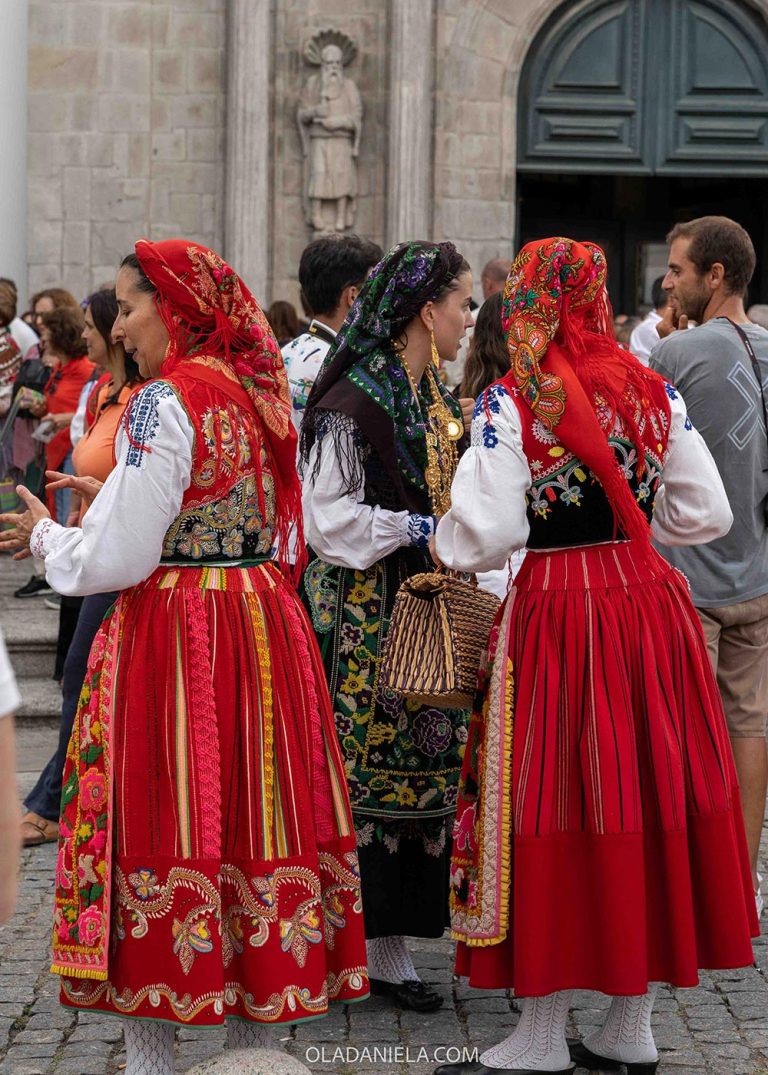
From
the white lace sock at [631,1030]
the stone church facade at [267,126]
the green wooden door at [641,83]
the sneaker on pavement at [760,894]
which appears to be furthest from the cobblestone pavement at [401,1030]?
the green wooden door at [641,83]

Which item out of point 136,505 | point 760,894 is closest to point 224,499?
point 136,505

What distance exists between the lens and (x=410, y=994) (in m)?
4.45

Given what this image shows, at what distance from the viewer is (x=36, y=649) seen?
28.1 feet

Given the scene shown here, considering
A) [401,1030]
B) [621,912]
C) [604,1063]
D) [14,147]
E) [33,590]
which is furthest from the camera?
[14,147]

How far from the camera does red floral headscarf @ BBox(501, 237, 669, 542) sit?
3.70 meters

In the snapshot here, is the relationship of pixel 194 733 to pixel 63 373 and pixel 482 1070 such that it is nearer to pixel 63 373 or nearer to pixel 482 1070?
pixel 482 1070

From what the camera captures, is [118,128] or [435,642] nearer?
[435,642]

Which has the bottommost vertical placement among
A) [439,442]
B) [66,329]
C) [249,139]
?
[439,442]

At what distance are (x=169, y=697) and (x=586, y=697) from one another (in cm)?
92

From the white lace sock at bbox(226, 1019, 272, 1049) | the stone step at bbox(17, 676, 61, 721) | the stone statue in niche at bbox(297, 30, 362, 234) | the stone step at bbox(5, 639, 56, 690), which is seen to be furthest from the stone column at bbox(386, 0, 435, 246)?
the white lace sock at bbox(226, 1019, 272, 1049)

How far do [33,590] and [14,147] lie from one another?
550cm

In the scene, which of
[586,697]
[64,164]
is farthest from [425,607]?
[64,164]

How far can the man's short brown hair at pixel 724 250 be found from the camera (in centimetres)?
518

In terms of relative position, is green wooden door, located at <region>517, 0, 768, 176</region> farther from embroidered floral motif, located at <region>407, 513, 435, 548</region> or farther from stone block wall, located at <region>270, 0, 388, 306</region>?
embroidered floral motif, located at <region>407, 513, 435, 548</region>
